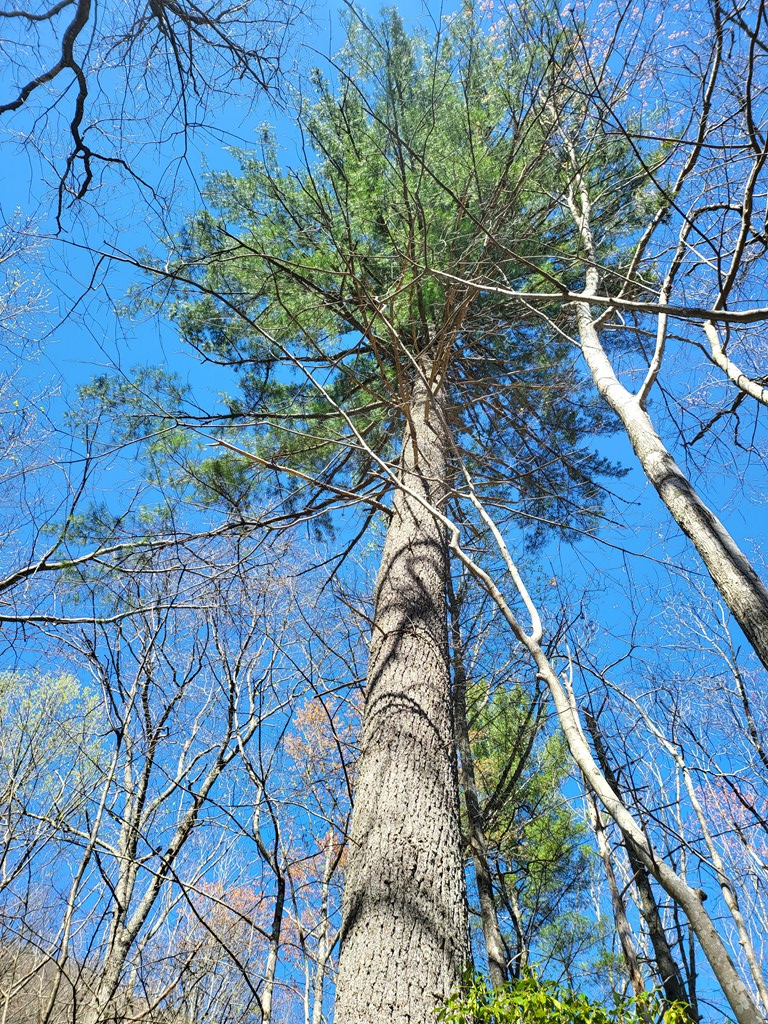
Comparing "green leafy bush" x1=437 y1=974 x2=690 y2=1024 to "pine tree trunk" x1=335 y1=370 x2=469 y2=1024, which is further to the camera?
"pine tree trunk" x1=335 y1=370 x2=469 y2=1024

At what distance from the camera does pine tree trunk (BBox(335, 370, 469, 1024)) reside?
1920 millimetres

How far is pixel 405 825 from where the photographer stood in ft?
7.64

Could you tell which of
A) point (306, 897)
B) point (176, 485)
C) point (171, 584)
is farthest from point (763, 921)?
point (176, 485)

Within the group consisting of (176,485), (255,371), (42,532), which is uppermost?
(255,371)

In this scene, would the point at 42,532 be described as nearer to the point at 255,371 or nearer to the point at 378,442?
the point at 255,371

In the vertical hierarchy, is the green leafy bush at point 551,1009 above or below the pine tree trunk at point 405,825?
below

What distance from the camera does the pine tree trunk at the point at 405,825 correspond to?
6.30 ft

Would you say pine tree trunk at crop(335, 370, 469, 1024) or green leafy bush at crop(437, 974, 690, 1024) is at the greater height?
pine tree trunk at crop(335, 370, 469, 1024)

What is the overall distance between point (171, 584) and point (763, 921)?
6734 millimetres

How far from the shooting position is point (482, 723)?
6270 millimetres

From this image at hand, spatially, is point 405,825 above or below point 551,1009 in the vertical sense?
above

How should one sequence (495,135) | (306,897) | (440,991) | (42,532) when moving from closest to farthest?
(440,991) < (42,532) < (495,135) < (306,897)

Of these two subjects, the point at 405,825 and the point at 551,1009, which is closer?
the point at 551,1009

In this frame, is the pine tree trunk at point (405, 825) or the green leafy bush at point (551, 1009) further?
the pine tree trunk at point (405, 825)
